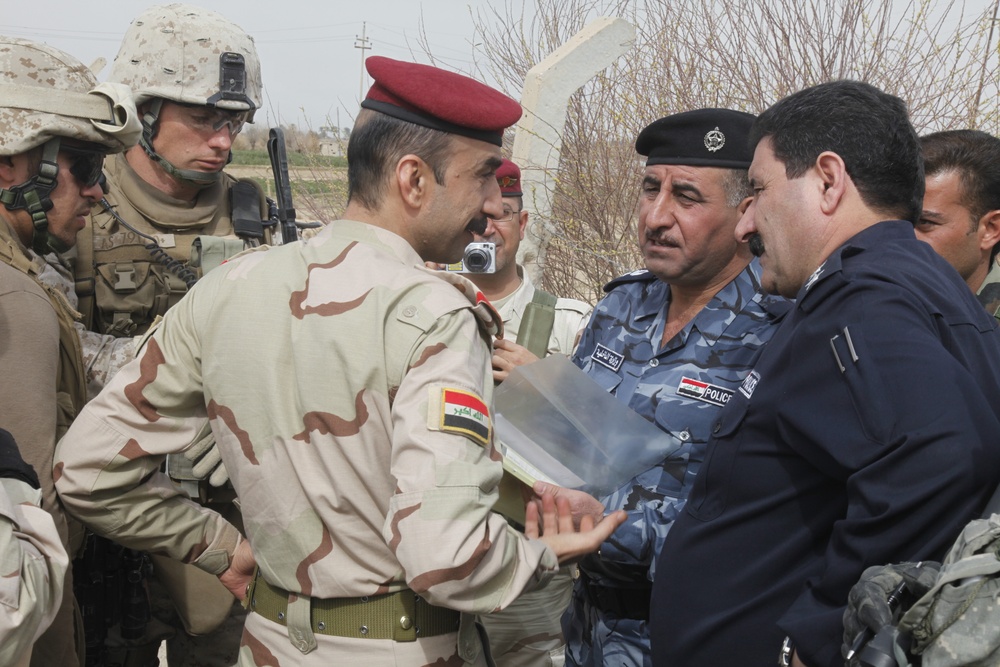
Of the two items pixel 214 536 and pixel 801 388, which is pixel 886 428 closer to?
pixel 801 388

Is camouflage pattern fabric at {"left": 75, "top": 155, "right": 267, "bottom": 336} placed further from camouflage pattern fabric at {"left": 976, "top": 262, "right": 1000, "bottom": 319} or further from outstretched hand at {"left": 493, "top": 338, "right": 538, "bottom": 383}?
camouflage pattern fabric at {"left": 976, "top": 262, "right": 1000, "bottom": 319}

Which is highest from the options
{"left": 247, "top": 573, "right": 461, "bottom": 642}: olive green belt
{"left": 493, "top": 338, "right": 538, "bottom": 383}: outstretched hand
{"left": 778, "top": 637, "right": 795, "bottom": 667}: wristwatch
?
{"left": 778, "top": 637, "right": 795, "bottom": 667}: wristwatch

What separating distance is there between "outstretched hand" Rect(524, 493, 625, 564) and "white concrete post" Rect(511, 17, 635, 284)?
4182 millimetres

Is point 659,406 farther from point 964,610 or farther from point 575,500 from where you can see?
point 964,610

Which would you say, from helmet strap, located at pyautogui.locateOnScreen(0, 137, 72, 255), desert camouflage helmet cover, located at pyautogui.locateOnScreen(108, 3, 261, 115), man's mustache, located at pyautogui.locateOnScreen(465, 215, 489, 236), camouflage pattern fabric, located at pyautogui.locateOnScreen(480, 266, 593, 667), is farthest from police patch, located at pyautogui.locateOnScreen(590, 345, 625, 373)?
desert camouflage helmet cover, located at pyautogui.locateOnScreen(108, 3, 261, 115)

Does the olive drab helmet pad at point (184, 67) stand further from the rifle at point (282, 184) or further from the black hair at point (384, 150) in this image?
the black hair at point (384, 150)

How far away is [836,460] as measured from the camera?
67.1 inches

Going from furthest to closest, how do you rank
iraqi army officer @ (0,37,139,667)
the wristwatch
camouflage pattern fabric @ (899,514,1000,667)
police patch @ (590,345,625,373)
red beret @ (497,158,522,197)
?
1. red beret @ (497,158,522,197)
2. police patch @ (590,345,625,373)
3. iraqi army officer @ (0,37,139,667)
4. the wristwatch
5. camouflage pattern fabric @ (899,514,1000,667)

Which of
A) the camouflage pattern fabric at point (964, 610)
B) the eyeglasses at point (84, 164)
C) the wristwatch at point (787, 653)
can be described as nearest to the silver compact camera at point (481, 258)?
the eyeglasses at point (84, 164)

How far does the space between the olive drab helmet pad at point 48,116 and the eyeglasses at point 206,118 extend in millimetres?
936

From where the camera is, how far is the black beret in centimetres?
286

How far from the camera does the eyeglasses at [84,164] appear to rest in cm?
296

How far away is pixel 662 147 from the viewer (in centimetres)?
297

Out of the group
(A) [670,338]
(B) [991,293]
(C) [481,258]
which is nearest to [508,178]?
(C) [481,258]
